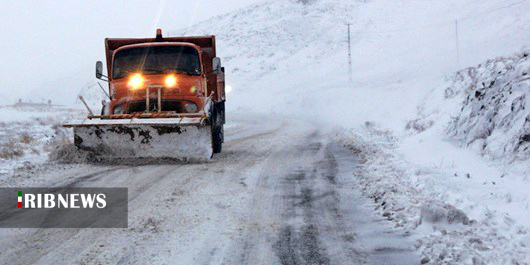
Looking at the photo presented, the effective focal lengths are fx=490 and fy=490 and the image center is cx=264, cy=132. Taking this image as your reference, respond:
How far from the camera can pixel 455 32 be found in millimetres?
50688

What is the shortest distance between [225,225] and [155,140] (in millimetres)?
4734

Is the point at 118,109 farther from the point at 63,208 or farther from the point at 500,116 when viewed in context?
the point at 500,116

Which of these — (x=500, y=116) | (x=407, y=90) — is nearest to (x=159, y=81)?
(x=500, y=116)

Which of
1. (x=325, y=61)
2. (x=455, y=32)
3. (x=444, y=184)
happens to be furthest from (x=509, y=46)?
(x=444, y=184)

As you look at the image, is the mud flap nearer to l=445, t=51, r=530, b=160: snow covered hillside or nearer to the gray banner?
the gray banner

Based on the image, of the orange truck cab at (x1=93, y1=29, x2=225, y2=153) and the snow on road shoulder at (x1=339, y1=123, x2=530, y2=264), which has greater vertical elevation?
the orange truck cab at (x1=93, y1=29, x2=225, y2=153)

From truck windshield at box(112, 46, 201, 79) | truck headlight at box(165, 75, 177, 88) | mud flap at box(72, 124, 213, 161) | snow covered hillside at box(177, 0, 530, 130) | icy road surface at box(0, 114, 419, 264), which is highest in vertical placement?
snow covered hillside at box(177, 0, 530, 130)

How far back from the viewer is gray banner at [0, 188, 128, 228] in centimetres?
484

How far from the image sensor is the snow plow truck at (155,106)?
898cm

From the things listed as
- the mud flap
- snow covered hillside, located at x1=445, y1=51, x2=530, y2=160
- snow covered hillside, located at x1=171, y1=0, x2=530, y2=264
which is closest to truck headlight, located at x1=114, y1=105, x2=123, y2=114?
the mud flap

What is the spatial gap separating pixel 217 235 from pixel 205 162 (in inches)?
184

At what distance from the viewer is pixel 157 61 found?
32.9ft

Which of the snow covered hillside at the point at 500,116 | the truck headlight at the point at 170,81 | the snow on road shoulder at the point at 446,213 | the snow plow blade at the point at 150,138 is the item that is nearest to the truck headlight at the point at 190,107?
the truck headlight at the point at 170,81

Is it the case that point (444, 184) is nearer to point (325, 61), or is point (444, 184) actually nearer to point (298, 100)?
point (298, 100)
